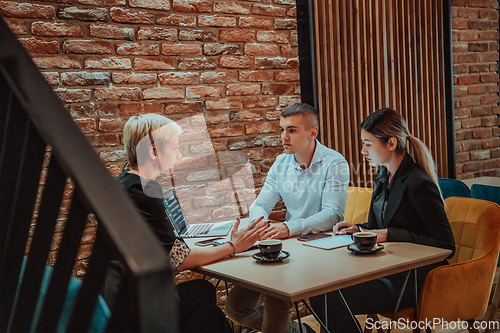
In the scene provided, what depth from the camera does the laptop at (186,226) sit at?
2.31 m

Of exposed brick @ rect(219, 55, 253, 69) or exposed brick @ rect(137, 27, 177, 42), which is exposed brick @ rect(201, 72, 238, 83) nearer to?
exposed brick @ rect(219, 55, 253, 69)

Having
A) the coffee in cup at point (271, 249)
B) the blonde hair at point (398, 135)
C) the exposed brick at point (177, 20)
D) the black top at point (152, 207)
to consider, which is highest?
the exposed brick at point (177, 20)

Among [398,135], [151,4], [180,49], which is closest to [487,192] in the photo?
[398,135]

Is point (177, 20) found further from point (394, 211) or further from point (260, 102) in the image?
point (394, 211)

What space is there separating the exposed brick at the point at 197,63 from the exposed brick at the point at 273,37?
40cm

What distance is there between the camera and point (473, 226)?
196 cm

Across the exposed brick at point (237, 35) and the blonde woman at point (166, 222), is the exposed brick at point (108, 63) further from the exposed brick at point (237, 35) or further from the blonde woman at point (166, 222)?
the blonde woman at point (166, 222)

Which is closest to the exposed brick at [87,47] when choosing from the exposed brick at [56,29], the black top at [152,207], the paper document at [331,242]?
the exposed brick at [56,29]

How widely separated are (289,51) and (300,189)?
1.08 meters

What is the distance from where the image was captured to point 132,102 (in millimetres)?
2617

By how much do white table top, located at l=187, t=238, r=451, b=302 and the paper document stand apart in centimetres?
4

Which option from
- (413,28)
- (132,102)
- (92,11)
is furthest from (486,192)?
(92,11)

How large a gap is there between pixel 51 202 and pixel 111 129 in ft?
6.43

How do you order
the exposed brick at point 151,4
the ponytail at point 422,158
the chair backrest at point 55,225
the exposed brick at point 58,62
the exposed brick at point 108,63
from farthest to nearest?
the exposed brick at point 151,4 < the exposed brick at point 108,63 < the exposed brick at point 58,62 < the ponytail at point 422,158 < the chair backrest at point 55,225
